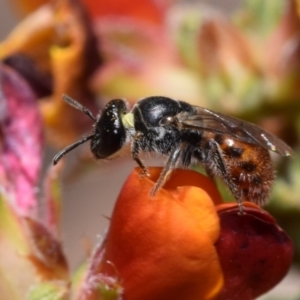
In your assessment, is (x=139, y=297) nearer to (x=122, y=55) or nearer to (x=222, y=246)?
(x=222, y=246)

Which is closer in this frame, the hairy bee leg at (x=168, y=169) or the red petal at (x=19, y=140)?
the hairy bee leg at (x=168, y=169)

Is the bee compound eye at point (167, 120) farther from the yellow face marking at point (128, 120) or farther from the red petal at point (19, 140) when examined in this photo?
the red petal at point (19, 140)

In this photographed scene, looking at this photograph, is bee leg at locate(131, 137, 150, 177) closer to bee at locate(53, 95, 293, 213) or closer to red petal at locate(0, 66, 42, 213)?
bee at locate(53, 95, 293, 213)

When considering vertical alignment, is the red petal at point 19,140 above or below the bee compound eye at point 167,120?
above

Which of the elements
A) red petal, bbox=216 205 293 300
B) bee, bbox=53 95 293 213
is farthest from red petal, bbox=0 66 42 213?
red petal, bbox=216 205 293 300

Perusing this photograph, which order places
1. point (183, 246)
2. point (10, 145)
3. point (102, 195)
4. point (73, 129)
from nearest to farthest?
point (183, 246), point (10, 145), point (73, 129), point (102, 195)

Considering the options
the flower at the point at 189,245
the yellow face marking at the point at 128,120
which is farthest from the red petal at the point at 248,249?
the yellow face marking at the point at 128,120

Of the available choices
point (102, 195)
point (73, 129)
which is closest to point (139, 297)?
point (73, 129)
